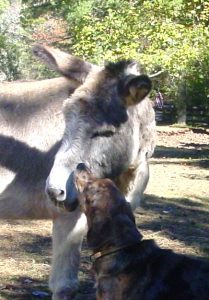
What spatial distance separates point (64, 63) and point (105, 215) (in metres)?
1.97

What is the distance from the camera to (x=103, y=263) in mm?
4738

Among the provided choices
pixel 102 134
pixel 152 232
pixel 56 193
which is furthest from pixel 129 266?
pixel 152 232

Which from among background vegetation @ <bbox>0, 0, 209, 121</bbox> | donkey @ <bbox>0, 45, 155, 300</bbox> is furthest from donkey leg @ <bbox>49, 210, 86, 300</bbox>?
background vegetation @ <bbox>0, 0, 209, 121</bbox>

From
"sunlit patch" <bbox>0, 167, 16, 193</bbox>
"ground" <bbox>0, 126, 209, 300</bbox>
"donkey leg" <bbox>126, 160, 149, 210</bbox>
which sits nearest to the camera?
"donkey leg" <bbox>126, 160, 149, 210</bbox>

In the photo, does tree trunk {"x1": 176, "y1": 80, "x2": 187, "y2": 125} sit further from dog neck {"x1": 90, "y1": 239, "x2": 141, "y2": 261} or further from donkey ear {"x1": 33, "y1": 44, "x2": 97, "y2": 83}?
dog neck {"x1": 90, "y1": 239, "x2": 141, "y2": 261}

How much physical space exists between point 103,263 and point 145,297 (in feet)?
1.09

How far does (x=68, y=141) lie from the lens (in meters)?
5.72

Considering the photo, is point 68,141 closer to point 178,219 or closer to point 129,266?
point 129,266

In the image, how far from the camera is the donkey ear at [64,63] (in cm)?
624

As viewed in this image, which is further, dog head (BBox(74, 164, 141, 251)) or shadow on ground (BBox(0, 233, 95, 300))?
shadow on ground (BBox(0, 233, 95, 300))

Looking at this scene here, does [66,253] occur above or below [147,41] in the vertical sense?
below

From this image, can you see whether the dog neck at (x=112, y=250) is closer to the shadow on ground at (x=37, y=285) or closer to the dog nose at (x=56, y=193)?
the dog nose at (x=56, y=193)

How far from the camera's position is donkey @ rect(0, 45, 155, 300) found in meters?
5.71

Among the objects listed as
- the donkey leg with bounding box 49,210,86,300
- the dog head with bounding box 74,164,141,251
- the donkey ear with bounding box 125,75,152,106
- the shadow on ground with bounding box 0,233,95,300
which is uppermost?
the donkey ear with bounding box 125,75,152,106
